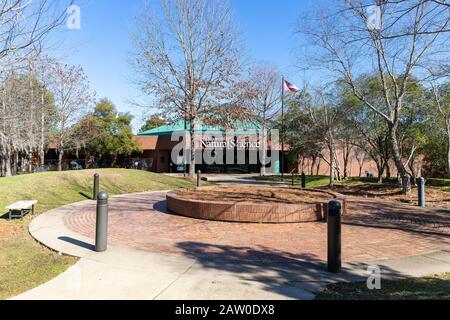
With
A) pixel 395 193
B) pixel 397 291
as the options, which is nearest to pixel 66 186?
pixel 397 291

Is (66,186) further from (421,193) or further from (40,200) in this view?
(421,193)

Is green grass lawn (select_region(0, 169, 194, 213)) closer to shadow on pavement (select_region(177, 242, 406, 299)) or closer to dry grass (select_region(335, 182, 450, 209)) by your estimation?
shadow on pavement (select_region(177, 242, 406, 299))

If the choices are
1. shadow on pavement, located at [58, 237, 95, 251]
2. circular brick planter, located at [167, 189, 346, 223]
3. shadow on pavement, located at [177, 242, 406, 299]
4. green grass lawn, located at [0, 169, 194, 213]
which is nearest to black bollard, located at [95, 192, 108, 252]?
shadow on pavement, located at [58, 237, 95, 251]

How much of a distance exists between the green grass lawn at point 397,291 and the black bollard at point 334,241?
52 cm

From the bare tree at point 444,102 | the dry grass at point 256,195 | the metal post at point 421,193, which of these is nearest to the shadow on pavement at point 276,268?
the dry grass at point 256,195

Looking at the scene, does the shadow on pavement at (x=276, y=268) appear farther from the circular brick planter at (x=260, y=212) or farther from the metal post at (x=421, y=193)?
the metal post at (x=421, y=193)

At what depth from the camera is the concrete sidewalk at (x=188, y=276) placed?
163 inches

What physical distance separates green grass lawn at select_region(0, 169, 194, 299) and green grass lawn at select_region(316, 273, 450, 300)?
3.97 meters

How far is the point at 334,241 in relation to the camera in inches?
200

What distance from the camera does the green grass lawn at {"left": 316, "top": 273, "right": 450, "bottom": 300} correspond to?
13.3 feet

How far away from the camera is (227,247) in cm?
655
